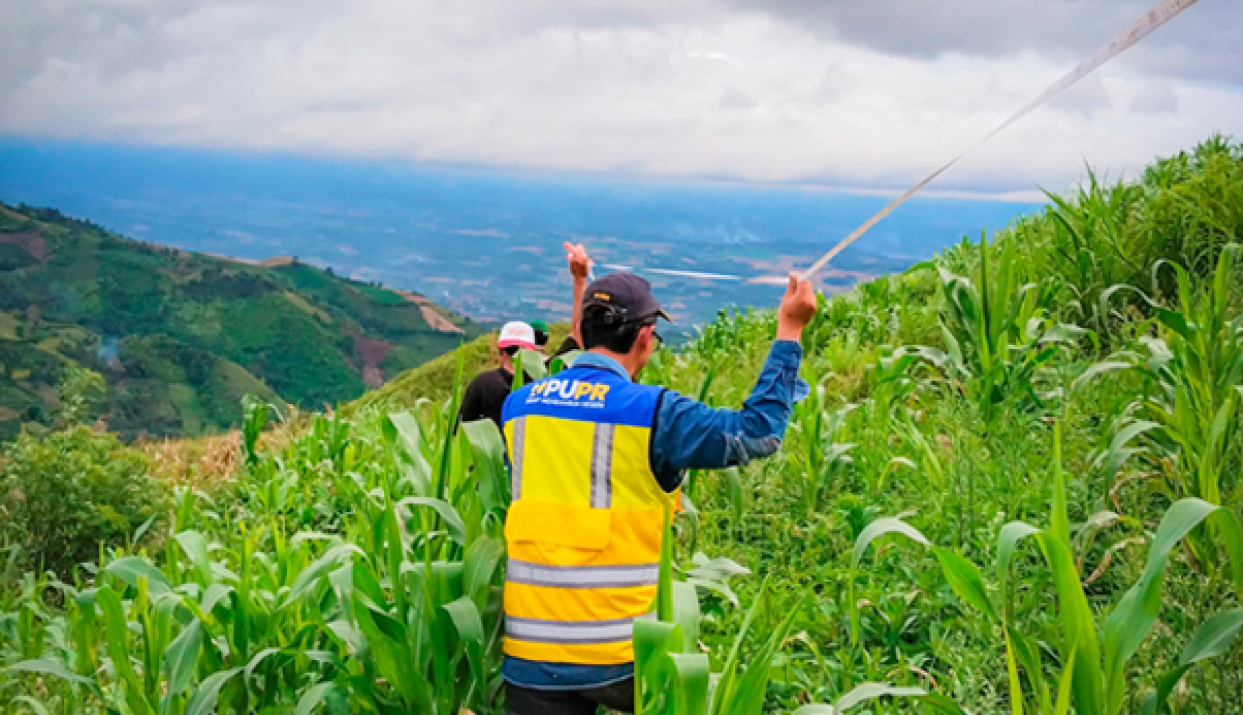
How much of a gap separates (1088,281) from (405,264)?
139 m

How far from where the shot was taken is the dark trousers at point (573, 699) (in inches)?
106

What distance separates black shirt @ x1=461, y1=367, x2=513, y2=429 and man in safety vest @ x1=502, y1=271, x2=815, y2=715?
9.91 ft

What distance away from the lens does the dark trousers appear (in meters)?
2.70

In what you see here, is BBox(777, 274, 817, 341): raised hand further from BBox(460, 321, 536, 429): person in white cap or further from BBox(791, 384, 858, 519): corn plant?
BBox(460, 321, 536, 429): person in white cap

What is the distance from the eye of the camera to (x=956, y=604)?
147 inches

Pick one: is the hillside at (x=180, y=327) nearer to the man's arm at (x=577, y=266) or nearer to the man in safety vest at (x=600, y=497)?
the man's arm at (x=577, y=266)

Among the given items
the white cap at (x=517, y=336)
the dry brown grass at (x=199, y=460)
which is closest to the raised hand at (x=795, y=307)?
the white cap at (x=517, y=336)

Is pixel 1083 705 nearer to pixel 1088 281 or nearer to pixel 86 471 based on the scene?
pixel 1088 281

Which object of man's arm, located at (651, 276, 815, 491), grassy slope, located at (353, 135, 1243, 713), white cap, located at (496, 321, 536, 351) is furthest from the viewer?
white cap, located at (496, 321, 536, 351)

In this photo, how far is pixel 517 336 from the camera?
5.61 m

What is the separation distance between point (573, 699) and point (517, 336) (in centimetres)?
310

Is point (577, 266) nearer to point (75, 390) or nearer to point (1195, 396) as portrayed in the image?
point (1195, 396)

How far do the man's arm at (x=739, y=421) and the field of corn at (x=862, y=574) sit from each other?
0.28 m

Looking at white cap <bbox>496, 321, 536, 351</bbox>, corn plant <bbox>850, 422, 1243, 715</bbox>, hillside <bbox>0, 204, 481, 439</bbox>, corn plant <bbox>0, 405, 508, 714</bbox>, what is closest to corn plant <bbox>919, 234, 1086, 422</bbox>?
white cap <bbox>496, 321, 536, 351</bbox>
